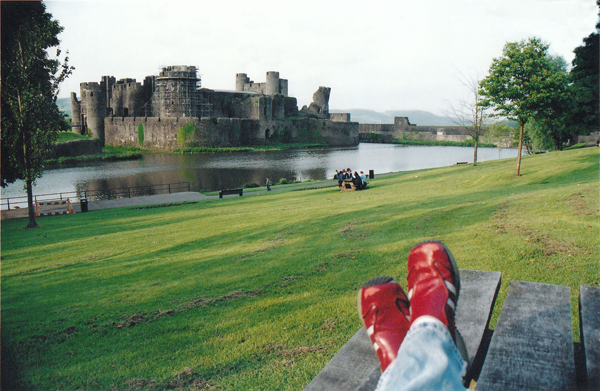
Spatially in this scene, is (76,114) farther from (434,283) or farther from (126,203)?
(434,283)

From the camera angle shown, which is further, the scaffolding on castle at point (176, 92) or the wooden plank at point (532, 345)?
the scaffolding on castle at point (176, 92)

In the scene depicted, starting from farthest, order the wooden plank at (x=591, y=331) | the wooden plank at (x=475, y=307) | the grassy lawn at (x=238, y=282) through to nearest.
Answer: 1. the grassy lawn at (x=238, y=282)
2. the wooden plank at (x=475, y=307)
3. the wooden plank at (x=591, y=331)

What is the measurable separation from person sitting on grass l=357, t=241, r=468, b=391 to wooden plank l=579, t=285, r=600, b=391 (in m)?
0.51

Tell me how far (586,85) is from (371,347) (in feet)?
112

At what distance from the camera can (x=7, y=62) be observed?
13797 mm

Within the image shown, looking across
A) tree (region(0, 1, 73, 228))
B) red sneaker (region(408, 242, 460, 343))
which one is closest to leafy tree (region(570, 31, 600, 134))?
tree (region(0, 1, 73, 228))

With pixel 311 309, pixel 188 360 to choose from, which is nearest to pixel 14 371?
pixel 188 360

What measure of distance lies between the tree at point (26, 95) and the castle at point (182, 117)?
156 ft

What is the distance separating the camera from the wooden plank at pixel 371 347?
198cm

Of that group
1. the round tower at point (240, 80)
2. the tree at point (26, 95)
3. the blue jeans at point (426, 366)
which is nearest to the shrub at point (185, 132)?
the round tower at point (240, 80)

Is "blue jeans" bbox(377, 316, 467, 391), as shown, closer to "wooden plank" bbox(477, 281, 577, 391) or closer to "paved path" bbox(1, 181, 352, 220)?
"wooden plank" bbox(477, 281, 577, 391)

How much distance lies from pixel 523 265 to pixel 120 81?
74.8 m

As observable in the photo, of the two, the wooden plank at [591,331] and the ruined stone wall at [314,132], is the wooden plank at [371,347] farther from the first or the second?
the ruined stone wall at [314,132]

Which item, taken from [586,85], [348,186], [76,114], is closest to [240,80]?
[76,114]
